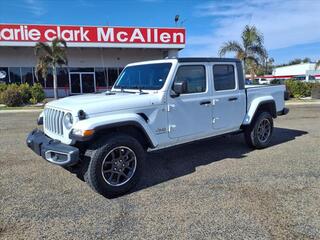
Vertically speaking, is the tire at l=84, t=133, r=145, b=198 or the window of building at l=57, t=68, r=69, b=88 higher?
the window of building at l=57, t=68, r=69, b=88

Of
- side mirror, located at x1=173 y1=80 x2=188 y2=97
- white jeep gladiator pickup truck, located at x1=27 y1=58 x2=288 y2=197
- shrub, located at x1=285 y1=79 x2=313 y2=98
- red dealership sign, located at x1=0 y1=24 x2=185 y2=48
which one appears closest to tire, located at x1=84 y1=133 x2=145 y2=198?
white jeep gladiator pickup truck, located at x1=27 y1=58 x2=288 y2=197

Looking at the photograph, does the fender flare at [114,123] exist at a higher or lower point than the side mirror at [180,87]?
lower

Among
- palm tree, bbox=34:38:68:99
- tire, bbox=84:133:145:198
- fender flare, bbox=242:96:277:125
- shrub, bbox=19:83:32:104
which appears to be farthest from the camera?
palm tree, bbox=34:38:68:99

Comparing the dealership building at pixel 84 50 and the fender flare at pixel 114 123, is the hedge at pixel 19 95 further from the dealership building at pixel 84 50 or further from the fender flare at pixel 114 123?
the fender flare at pixel 114 123

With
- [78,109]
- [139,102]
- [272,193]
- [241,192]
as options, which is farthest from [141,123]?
[272,193]

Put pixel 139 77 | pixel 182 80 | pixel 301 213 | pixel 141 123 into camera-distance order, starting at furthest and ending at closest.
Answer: pixel 139 77 < pixel 182 80 < pixel 141 123 < pixel 301 213

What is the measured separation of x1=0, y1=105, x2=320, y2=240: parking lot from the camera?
3.38m

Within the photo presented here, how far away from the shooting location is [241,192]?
4383mm

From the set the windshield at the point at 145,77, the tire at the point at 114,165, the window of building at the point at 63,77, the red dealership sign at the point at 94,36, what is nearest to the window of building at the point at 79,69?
the window of building at the point at 63,77

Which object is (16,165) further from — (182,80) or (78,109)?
(182,80)

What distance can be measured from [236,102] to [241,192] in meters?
2.31

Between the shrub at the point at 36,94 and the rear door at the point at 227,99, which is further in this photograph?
the shrub at the point at 36,94

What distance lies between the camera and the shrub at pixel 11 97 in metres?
19.8

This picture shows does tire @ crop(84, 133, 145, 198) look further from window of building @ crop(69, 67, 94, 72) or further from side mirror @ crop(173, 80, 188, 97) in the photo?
window of building @ crop(69, 67, 94, 72)
